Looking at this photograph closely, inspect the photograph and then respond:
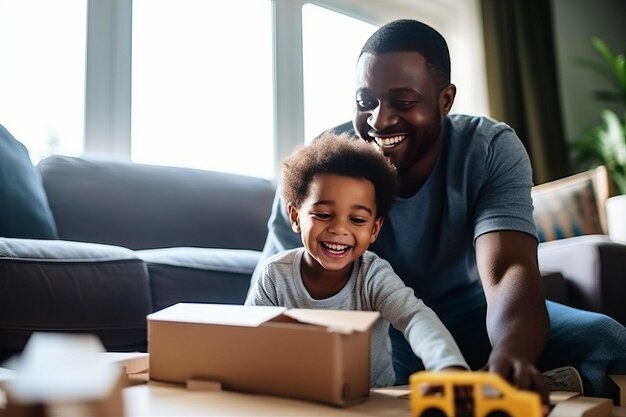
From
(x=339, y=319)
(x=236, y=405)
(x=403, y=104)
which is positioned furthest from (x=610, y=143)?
(x=236, y=405)

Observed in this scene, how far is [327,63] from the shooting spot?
302 centimetres

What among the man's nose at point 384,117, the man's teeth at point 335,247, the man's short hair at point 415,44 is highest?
the man's short hair at point 415,44

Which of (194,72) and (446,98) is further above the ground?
(194,72)

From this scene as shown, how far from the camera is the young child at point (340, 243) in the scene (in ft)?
3.50

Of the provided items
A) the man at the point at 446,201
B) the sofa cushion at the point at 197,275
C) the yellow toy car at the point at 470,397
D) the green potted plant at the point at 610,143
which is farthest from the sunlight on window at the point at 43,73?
the green potted plant at the point at 610,143

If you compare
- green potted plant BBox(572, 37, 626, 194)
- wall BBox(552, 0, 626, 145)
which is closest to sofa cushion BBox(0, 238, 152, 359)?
green potted plant BBox(572, 37, 626, 194)

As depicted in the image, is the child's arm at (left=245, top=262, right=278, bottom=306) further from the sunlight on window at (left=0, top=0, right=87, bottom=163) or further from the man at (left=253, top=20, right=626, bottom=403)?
the sunlight on window at (left=0, top=0, right=87, bottom=163)

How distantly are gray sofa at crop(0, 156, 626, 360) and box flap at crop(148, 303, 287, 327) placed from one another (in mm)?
529

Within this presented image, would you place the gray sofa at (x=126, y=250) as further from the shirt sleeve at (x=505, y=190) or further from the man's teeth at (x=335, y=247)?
the shirt sleeve at (x=505, y=190)

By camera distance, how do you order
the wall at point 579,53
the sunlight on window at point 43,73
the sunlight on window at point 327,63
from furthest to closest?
the wall at point 579,53 → the sunlight on window at point 327,63 → the sunlight on window at point 43,73

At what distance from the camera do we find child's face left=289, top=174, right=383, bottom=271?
1.06 meters

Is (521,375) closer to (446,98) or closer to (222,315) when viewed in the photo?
(222,315)

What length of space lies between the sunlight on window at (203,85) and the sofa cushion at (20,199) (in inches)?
29.3

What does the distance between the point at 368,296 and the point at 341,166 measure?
22 cm
